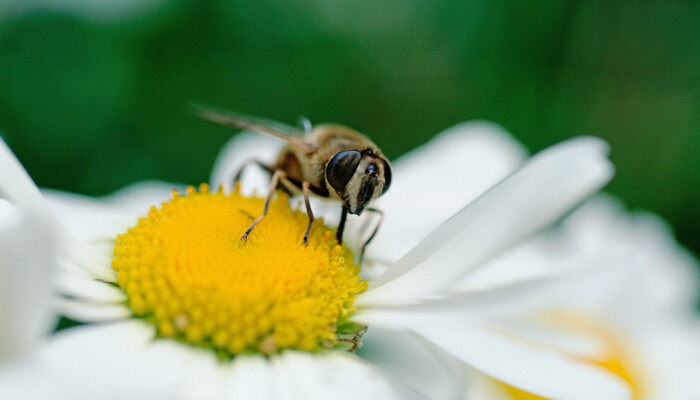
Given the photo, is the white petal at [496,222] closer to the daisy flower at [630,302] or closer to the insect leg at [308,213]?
the insect leg at [308,213]

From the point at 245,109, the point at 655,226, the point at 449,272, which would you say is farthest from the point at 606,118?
the point at 449,272

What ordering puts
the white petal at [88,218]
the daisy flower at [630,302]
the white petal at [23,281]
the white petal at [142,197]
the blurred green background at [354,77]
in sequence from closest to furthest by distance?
the white petal at [23,281], the white petal at [88,218], the white petal at [142,197], the daisy flower at [630,302], the blurred green background at [354,77]

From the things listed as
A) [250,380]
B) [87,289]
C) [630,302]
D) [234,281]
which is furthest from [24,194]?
[630,302]

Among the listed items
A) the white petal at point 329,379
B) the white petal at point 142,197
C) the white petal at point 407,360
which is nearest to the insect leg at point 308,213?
the white petal at point 329,379

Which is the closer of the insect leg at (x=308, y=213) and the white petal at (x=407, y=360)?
the insect leg at (x=308, y=213)

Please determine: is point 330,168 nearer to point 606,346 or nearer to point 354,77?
point 606,346
